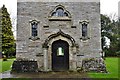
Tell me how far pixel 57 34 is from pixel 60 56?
2.04 metres

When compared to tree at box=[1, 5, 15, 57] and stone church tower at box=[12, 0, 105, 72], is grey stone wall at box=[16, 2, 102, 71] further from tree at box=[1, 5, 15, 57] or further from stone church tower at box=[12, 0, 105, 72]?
tree at box=[1, 5, 15, 57]

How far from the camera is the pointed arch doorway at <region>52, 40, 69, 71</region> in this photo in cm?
2291

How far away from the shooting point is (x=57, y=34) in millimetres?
22297

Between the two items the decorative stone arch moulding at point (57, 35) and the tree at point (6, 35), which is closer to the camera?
the decorative stone arch moulding at point (57, 35)

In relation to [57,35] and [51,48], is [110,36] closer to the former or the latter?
[51,48]

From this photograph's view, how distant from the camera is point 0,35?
42.4 m

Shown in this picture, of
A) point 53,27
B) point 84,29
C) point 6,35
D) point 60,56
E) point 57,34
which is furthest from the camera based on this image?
point 6,35

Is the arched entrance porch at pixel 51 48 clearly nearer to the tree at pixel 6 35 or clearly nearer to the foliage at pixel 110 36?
the tree at pixel 6 35

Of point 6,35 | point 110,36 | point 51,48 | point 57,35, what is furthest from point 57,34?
point 110,36

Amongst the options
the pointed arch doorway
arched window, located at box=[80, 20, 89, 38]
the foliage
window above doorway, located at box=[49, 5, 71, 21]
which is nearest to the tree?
the foliage

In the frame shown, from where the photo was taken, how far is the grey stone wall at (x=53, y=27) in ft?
73.6

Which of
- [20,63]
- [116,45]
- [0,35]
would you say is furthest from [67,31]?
[116,45]

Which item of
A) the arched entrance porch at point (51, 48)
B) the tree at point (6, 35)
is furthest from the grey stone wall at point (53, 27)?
the tree at point (6, 35)

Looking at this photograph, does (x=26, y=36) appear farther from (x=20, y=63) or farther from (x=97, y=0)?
(x=97, y=0)
